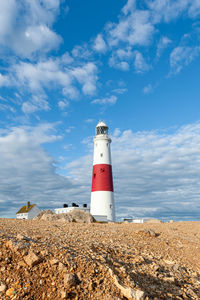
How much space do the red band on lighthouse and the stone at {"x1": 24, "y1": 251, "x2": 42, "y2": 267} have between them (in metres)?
25.8

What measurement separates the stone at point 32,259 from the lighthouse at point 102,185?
2456cm

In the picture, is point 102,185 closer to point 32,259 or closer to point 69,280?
point 32,259

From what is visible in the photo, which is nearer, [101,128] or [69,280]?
[69,280]

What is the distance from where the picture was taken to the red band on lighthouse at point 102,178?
32.1 m

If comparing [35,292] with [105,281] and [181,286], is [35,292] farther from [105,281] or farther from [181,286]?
[181,286]

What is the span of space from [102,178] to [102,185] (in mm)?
924

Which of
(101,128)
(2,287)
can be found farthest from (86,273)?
(101,128)

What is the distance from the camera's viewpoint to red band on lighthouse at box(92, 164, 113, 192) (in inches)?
1264

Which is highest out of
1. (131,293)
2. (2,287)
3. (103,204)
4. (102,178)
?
(102,178)

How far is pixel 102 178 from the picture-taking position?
32312 millimetres

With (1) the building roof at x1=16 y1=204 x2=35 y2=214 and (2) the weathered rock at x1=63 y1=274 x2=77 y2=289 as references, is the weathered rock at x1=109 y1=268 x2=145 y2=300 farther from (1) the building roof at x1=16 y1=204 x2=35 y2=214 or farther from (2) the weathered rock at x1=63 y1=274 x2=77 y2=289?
(1) the building roof at x1=16 y1=204 x2=35 y2=214

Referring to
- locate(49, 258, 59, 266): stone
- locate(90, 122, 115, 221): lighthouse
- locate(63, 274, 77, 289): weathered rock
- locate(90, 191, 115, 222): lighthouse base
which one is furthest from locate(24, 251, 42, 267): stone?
locate(90, 191, 115, 222): lighthouse base

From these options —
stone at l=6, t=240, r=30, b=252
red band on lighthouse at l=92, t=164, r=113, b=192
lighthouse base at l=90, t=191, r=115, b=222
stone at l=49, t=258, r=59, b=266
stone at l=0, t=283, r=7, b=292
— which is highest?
red band on lighthouse at l=92, t=164, r=113, b=192

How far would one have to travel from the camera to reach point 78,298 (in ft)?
17.6
